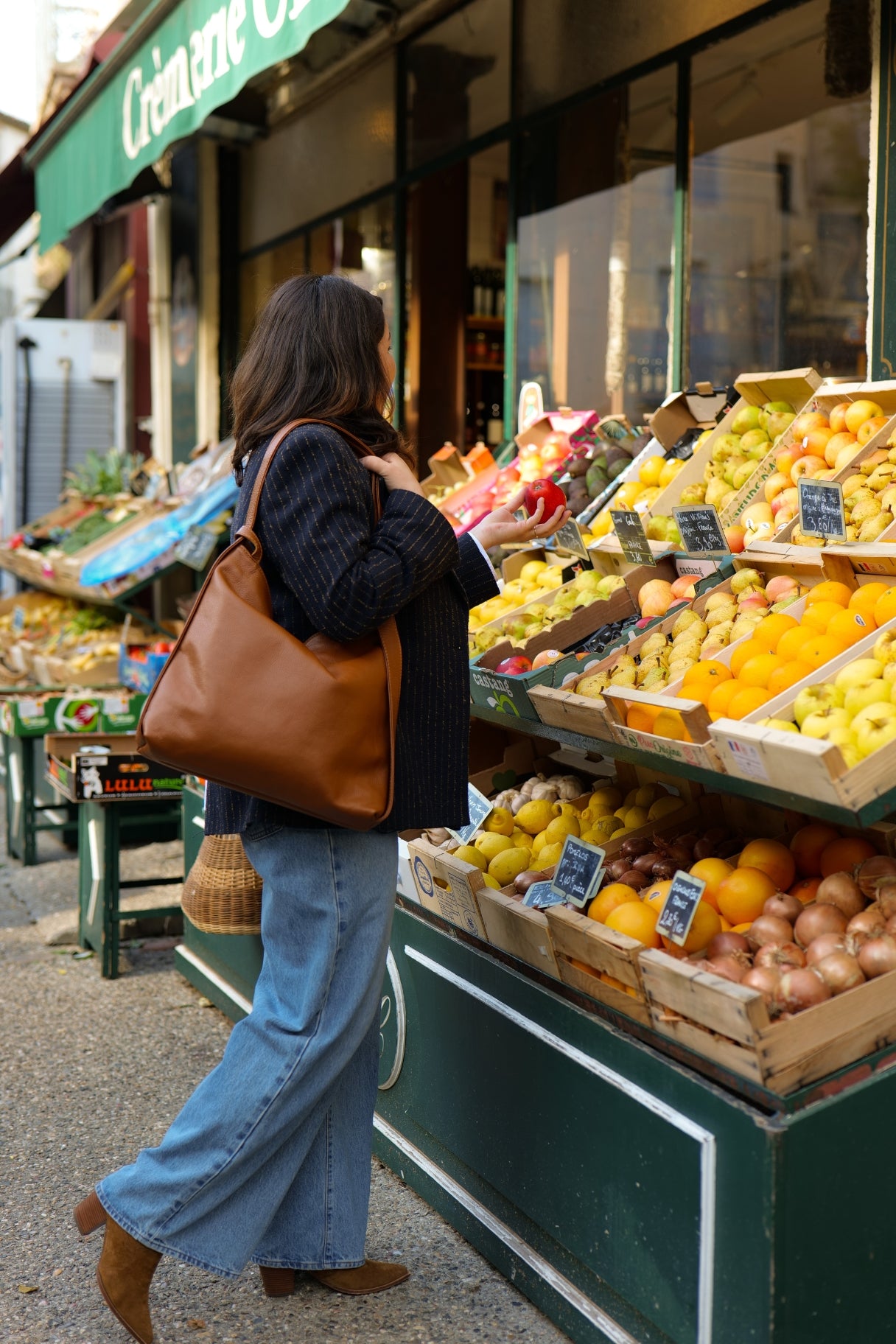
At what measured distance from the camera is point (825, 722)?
2268 mm

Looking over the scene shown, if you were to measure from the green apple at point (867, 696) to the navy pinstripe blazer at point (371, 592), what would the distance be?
72cm

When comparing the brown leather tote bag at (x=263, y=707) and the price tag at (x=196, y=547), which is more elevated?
the price tag at (x=196, y=547)

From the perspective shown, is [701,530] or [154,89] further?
[154,89]

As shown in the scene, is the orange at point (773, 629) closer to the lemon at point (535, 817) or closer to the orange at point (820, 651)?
the orange at point (820, 651)

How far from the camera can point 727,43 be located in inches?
189

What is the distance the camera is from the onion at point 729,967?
230 cm

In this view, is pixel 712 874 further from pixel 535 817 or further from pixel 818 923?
pixel 535 817

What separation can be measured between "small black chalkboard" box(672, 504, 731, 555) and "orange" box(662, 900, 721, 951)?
43.6 inches

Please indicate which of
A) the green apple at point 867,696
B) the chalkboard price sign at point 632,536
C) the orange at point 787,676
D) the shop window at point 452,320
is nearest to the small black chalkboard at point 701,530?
the chalkboard price sign at point 632,536

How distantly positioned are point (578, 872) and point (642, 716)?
383 mm

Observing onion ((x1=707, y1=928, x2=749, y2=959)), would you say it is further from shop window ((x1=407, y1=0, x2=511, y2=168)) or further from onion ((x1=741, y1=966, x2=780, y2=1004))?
shop window ((x1=407, y1=0, x2=511, y2=168))

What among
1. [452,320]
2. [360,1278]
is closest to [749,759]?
[360,1278]

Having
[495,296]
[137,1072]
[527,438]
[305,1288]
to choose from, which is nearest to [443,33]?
[495,296]

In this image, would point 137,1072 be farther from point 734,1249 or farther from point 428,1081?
point 734,1249
